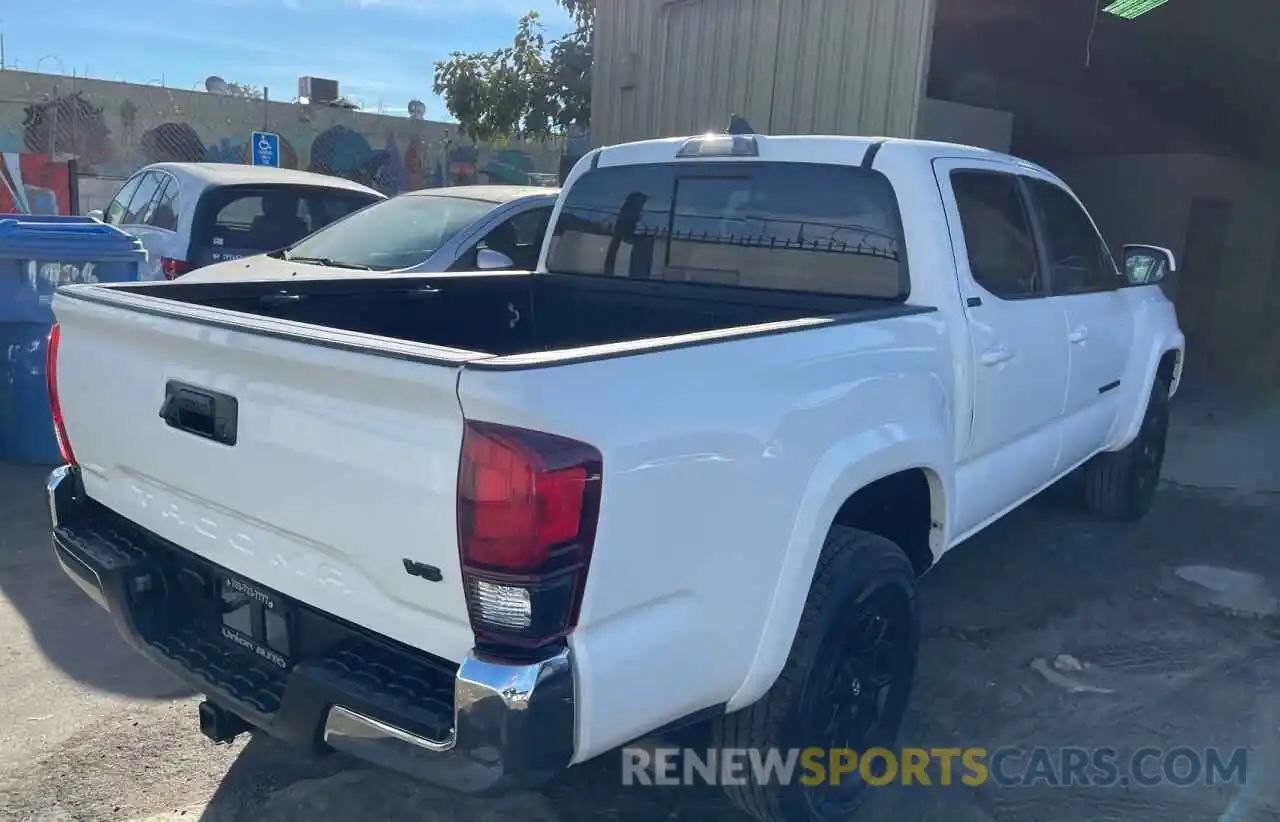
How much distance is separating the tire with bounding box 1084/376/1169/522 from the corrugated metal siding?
2794mm

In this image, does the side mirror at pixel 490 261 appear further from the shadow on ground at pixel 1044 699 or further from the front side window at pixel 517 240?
the shadow on ground at pixel 1044 699

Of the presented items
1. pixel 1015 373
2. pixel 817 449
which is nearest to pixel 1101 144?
pixel 1015 373

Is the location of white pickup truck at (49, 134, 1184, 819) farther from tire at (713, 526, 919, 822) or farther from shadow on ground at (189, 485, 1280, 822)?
shadow on ground at (189, 485, 1280, 822)

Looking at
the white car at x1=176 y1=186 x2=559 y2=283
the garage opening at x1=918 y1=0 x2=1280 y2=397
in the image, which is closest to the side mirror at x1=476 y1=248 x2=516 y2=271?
the white car at x1=176 y1=186 x2=559 y2=283

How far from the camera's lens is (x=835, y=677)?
291cm

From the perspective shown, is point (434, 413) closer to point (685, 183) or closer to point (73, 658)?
point (685, 183)

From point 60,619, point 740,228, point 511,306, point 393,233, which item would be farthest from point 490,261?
point 60,619

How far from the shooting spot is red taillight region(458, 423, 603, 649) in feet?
6.41

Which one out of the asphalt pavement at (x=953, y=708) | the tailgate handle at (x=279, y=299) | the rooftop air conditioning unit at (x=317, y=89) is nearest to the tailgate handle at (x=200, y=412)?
the asphalt pavement at (x=953, y=708)

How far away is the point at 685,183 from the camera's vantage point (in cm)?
404

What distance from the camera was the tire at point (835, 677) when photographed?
8.84 ft

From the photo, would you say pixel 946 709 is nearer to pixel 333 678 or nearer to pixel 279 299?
pixel 333 678

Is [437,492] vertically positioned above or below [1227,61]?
below

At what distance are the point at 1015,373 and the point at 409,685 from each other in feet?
8.58
